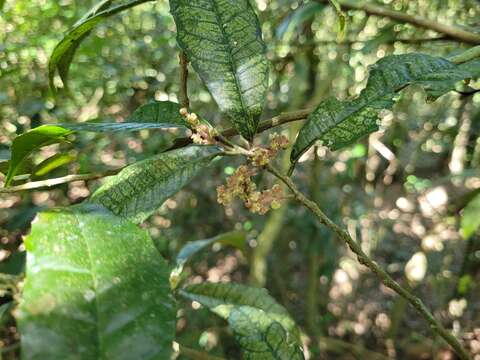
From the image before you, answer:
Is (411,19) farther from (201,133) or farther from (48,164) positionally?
(48,164)

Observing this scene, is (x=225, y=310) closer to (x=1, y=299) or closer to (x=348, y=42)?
(x=1, y=299)

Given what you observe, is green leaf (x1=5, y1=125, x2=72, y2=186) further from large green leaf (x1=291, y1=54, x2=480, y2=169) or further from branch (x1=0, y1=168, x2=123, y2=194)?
large green leaf (x1=291, y1=54, x2=480, y2=169)

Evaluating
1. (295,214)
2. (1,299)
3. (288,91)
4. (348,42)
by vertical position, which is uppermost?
(1,299)

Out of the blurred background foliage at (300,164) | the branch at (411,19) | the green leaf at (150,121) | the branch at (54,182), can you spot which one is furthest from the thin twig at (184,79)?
the blurred background foliage at (300,164)

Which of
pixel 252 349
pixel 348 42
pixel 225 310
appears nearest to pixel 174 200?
pixel 348 42

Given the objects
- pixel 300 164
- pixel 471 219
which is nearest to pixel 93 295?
pixel 471 219
